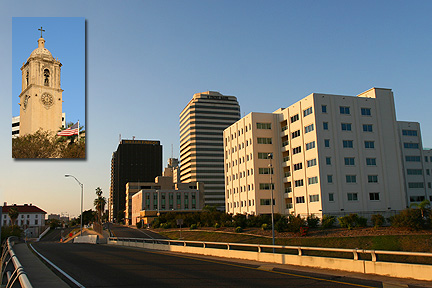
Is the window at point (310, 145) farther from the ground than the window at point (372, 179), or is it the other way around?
the window at point (310, 145)

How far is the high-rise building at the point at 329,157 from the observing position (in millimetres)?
67812

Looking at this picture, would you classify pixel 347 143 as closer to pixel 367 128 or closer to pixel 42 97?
pixel 367 128

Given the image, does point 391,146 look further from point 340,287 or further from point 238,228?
point 340,287

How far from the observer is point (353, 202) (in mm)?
67250

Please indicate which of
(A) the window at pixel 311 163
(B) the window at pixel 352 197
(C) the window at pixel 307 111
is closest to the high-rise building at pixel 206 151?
(C) the window at pixel 307 111

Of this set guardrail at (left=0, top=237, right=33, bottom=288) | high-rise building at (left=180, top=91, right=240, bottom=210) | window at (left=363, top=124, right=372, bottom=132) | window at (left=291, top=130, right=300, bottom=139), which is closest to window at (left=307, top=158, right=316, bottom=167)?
window at (left=291, top=130, right=300, bottom=139)

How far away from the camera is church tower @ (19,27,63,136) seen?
28.3 m

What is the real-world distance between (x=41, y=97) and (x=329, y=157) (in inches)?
2081

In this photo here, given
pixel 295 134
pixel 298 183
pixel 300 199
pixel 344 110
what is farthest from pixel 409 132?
pixel 300 199

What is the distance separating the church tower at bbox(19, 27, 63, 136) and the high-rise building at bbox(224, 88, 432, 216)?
49.8 m

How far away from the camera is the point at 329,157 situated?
68.8 meters

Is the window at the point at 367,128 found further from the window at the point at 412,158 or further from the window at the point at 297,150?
the window at the point at 412,158

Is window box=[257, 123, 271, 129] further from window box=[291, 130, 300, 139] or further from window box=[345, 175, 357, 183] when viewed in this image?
window box=[345, 175, 357, 183]

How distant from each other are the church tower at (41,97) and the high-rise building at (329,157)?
163ft
